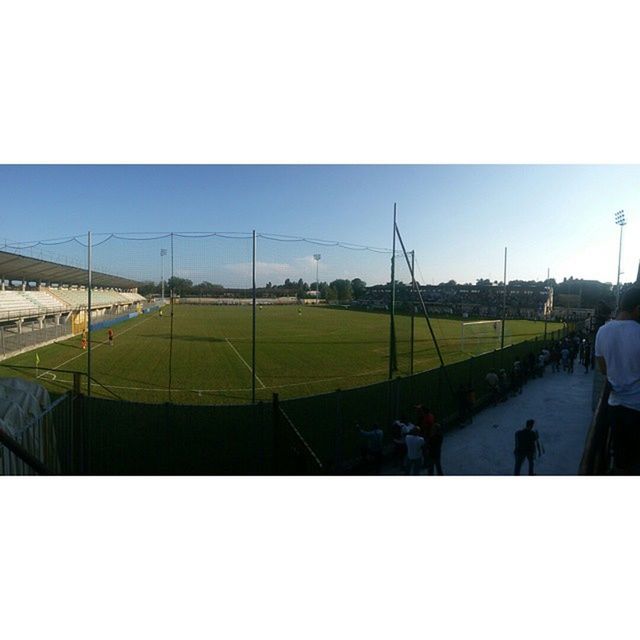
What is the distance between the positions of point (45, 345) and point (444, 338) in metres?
21.4

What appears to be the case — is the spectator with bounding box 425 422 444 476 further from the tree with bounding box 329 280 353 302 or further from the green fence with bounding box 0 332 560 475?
the tree with bounding box 329 280 353 302

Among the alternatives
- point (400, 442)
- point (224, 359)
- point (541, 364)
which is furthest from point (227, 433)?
point (224, 359)

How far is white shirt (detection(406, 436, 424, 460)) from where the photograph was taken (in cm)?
437

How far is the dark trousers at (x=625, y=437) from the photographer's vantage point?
1.98 meters

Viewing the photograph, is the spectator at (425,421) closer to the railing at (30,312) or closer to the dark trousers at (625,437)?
the dark trousers at (625,437)

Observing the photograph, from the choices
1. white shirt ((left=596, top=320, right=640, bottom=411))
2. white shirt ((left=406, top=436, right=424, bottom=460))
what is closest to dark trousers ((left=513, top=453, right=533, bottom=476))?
white shirt ((left=406, top=436, right=424, bottom=460))

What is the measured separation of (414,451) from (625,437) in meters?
2.61

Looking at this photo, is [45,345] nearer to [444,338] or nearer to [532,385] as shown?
[532,385]

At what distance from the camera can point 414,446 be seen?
4.38 meters

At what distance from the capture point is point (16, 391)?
411 cm

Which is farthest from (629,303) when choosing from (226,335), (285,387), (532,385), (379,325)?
(379,325)

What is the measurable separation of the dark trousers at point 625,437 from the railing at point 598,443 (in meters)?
0.04

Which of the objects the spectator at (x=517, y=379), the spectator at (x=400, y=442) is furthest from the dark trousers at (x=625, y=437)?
the spectator at (x=517, y=379)

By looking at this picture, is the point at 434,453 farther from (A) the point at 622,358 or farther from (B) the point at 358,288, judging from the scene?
(B) the point at 358,288
